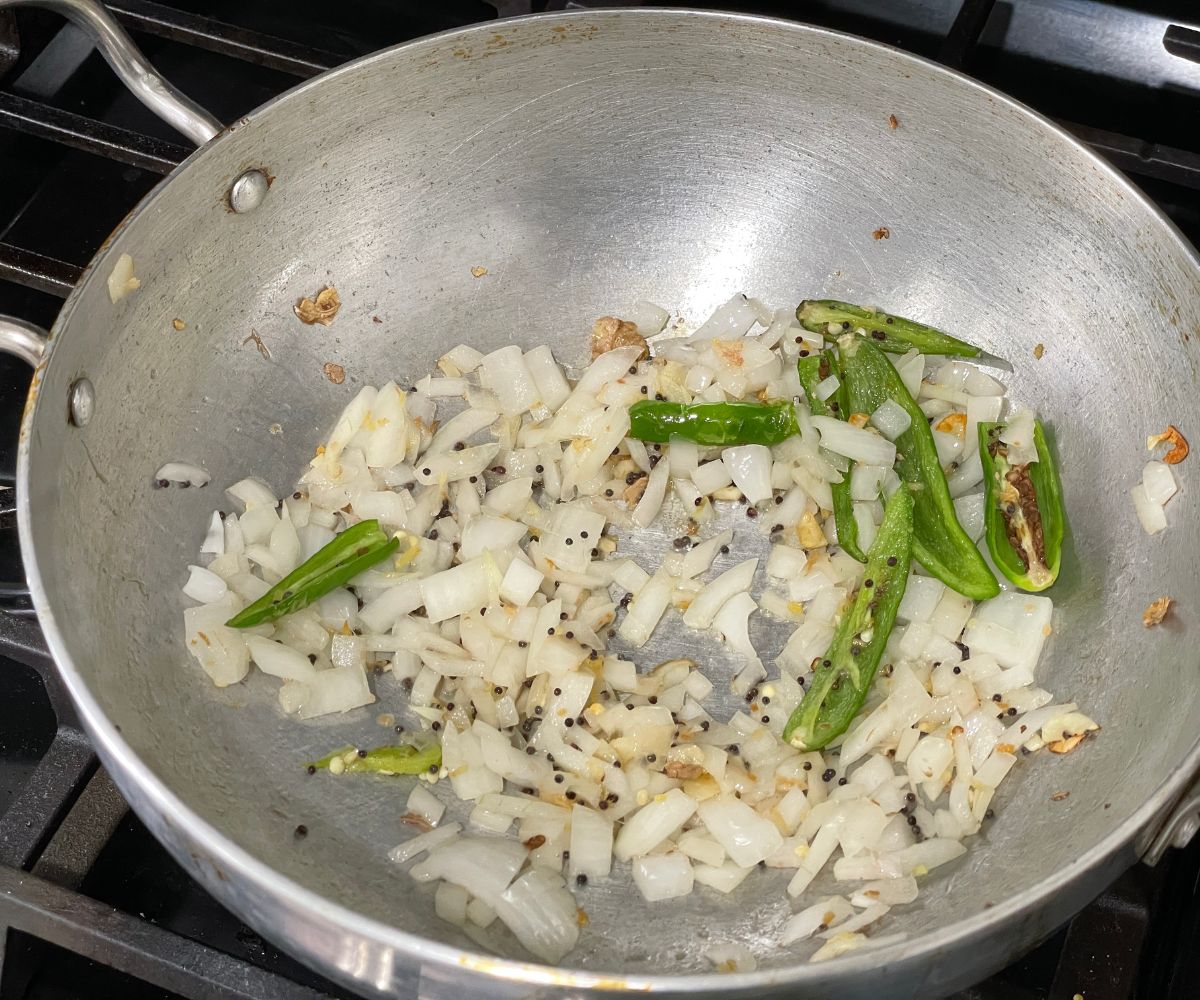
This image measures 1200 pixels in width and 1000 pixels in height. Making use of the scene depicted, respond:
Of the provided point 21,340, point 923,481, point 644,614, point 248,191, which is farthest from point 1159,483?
point 21,340

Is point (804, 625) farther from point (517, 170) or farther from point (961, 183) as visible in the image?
point (517, 170)

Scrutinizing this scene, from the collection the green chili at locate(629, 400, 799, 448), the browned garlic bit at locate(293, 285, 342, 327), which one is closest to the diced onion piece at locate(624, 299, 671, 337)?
the green chili at locate(629, 400, 799, 448)

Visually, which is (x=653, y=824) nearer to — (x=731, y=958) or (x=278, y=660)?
(x=731, y=958)

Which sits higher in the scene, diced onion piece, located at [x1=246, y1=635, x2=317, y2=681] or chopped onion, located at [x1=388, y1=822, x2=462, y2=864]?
diced onion piece, located at [x1=246, y1=635, x2=317, y2=681]

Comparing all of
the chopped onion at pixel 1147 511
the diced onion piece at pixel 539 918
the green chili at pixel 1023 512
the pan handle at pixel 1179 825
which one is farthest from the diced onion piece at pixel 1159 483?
the diced onion piece at pixel 539 918

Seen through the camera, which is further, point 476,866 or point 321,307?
point 321,307

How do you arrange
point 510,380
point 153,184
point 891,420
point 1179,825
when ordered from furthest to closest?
point 153,184
point 510,380
point 891,420
point 1179,825

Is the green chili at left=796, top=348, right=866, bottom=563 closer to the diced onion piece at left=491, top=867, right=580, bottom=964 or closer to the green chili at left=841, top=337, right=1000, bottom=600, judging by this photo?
the green chili at left=841, top=337, right=1000, bottom=600
